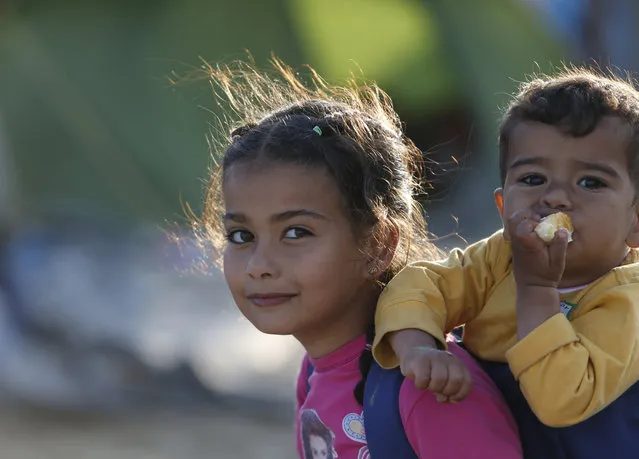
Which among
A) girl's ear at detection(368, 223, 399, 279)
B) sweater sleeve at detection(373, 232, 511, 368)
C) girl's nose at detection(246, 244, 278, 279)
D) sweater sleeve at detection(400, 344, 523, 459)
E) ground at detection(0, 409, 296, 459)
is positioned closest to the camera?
sweater sleeve at detection(400, 344, 523, 459)

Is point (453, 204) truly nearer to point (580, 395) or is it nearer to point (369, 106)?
point (369, 106)

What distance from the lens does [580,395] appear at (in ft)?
5.35

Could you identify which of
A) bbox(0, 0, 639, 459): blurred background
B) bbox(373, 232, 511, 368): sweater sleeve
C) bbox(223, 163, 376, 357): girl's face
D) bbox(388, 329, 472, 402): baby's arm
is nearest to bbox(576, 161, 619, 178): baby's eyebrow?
bbox(373, 232, 511, 368): sweater sleeve

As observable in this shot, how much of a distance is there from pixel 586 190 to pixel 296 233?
1.89 ft

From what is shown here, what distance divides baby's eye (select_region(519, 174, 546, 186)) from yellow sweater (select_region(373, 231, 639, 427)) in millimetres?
180

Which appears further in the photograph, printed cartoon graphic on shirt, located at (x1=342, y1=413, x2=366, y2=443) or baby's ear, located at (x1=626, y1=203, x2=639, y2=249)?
printed cartoon graphic on shirt, located at (x1=342, y1=413, x2=366, y2=443)

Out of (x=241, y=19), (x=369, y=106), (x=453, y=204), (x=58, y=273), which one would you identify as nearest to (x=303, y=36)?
(x=241, y=19)

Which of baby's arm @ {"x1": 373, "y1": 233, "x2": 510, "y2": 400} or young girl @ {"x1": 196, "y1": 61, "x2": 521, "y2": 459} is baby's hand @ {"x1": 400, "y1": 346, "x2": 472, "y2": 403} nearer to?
baby's arm @ {"x1": 373, "y1": 233, "x2": 510, "y2": 400}

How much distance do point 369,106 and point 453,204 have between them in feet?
24.9

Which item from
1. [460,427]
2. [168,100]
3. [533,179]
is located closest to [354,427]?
[460,427]

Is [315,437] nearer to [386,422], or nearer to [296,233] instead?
[386,422]

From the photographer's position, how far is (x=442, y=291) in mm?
→ 1977

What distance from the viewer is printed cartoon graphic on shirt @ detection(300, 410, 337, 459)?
2.05 meters

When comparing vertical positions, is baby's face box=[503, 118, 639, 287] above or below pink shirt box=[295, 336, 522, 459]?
above
